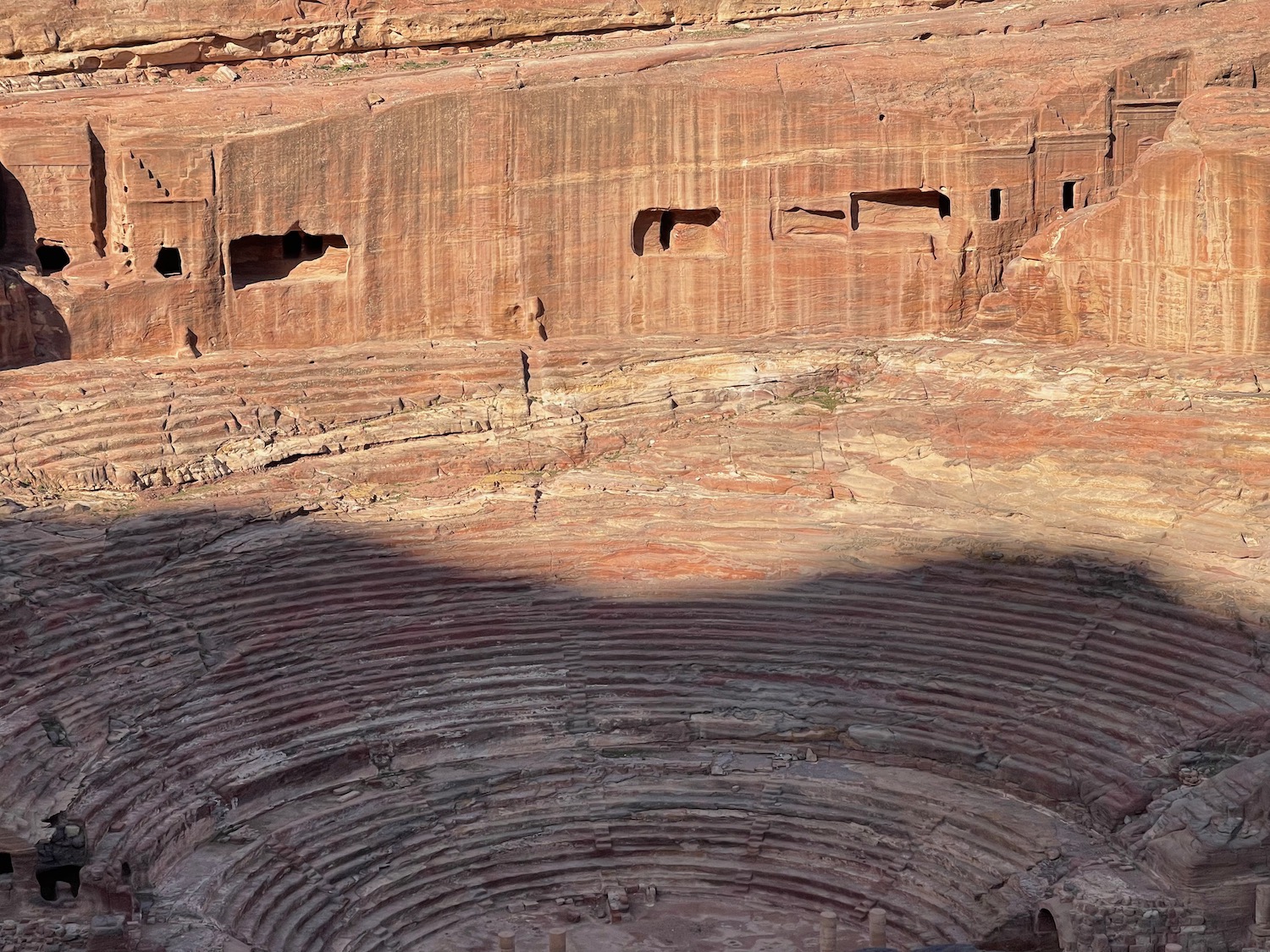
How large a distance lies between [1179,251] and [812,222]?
13.8 feet

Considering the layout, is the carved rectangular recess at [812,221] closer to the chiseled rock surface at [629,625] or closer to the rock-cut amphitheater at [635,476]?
the rock-cut amphitheater at [635,476]

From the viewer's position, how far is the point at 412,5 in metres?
25.2

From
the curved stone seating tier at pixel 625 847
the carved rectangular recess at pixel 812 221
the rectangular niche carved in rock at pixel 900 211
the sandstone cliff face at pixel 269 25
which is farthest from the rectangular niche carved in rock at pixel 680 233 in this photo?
the curved stone seating tier at pixel 625 847

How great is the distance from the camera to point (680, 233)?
23000 millimetres

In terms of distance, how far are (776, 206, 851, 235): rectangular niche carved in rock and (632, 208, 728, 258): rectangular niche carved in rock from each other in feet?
2.45

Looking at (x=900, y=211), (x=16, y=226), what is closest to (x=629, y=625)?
(x=900, y=211)

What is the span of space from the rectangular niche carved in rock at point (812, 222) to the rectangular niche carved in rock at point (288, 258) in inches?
202

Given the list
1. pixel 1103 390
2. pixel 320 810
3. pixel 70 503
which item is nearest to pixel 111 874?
pixel 320 810

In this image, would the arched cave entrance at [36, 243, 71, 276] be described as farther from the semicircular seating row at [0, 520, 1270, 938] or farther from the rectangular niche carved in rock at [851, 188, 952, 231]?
the rectangular niche carved in rock at [851, 188, 952, 231]

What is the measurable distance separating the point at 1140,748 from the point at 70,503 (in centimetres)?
1061

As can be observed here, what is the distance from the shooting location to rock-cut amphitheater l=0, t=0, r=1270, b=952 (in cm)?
1598

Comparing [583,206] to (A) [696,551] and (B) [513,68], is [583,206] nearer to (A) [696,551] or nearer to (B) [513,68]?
(B) [513,68]

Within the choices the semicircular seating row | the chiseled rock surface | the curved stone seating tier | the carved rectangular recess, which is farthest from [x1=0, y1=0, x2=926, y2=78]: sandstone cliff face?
the curved stone seating tier

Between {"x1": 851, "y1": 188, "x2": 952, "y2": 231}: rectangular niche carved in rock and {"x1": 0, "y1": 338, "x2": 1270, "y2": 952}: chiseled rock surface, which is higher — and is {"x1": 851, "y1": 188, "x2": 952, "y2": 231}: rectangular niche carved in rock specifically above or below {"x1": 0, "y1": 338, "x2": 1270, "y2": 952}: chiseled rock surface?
above
